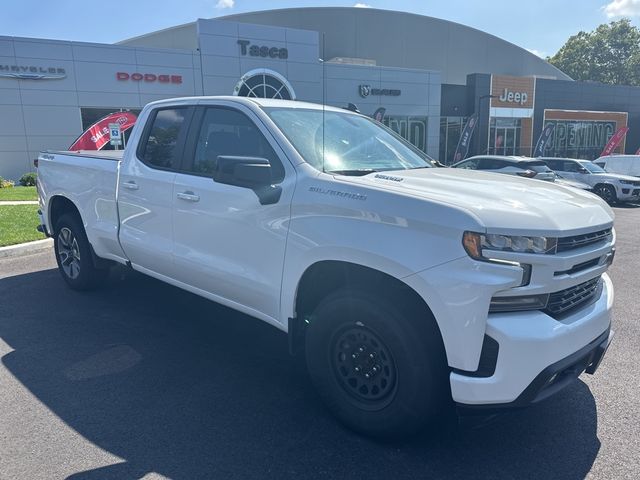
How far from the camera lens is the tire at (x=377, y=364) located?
9.09 feet

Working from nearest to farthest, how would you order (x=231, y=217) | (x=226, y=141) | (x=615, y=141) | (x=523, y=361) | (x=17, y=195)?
1. (x=523, y=361)
2. (x=231, y=217)
3. (x=226, y=141)
4. (x=17, y=195)
5. (x=615, y=141)

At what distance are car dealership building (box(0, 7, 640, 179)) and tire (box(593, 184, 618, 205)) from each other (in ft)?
36.2

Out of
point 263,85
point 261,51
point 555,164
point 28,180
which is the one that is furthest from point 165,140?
point 261,51

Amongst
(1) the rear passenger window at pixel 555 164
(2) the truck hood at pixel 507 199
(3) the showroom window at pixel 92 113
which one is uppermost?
(3) the showroom window at pixel 92 113

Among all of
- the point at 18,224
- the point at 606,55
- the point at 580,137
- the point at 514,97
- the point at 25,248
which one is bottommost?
the point at 25,248

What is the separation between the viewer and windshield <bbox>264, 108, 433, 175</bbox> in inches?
139

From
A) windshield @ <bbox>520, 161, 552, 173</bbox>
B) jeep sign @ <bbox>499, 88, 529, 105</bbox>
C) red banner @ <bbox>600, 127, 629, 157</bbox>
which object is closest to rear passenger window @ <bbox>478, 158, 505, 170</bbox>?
windshield @ <bbox>520, 161, 552, 173</bbox>

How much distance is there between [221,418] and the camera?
3359 millimetres

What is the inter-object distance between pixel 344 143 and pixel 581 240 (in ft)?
5.84

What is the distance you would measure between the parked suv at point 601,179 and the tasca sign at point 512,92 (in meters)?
15.6

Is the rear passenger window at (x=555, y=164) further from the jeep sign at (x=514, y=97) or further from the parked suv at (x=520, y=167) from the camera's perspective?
the jeep sign at (x=514, y=97)

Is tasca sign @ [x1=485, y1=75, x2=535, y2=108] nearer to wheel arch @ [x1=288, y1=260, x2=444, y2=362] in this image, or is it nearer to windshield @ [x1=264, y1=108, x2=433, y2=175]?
windshield @ [x1=264, y1=108, x2=433, y2=175]

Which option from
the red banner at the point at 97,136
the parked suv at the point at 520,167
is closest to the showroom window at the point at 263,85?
the red banner at the point at 97,136

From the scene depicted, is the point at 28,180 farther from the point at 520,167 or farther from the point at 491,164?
the point at 520,167
